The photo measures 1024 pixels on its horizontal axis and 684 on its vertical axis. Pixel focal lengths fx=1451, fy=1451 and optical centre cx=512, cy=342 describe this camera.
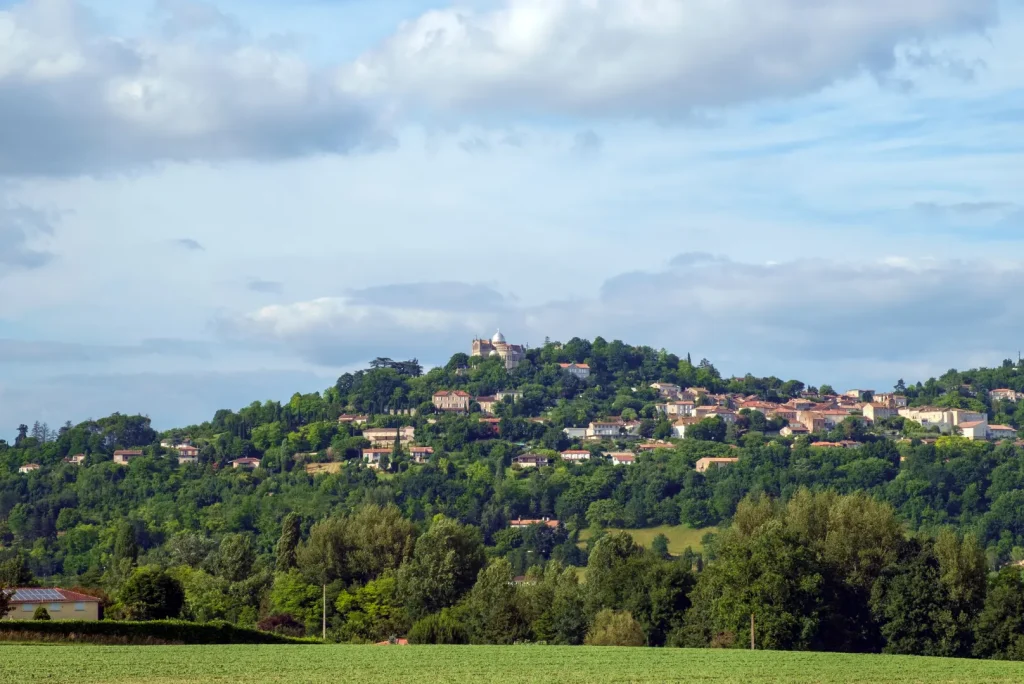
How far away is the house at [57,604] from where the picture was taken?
64.1 metres

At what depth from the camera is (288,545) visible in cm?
9062

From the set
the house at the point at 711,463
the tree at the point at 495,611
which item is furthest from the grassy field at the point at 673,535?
the tree at the point at 495,611

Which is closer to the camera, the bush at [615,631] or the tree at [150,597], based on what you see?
the tree at [150,597]

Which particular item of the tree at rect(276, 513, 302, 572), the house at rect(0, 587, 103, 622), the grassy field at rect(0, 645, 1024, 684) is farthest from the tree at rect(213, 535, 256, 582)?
the grassy field at rect(0, 645, 1024, 684)

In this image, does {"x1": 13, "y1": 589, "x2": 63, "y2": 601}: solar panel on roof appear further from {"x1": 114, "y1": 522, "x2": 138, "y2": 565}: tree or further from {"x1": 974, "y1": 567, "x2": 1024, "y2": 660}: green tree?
{"x1": 974, "y1": 567, "x2": 1024, "y2": 660}: green tree

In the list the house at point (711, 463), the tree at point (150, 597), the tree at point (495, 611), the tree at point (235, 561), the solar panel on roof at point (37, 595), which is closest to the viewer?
the tree at point (150, 597)

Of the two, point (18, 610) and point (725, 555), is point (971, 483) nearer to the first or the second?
point (725, 555)

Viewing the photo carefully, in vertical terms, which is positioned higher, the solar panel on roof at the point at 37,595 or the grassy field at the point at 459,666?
the grassy field at the point at 459,666

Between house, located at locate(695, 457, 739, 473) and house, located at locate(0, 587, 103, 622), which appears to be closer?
house, located at locate(0, 587, 103, 622)

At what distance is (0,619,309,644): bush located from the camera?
4778 centimetres

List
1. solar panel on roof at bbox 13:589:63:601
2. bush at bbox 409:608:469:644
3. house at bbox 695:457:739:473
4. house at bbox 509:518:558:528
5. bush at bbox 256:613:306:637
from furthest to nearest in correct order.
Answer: house at bbox 695:457:739:473 → house at bbox 509:518:558:528 → bush at bbox 256:613:306:637 → bush at bbox 409:608:469:644 → solar panel on roof at bbox 13:589:63:601

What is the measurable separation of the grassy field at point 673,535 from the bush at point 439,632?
277 ft

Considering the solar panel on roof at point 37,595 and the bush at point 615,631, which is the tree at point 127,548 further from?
the bush at point 615,631

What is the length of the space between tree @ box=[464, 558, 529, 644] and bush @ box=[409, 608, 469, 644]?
55cm
